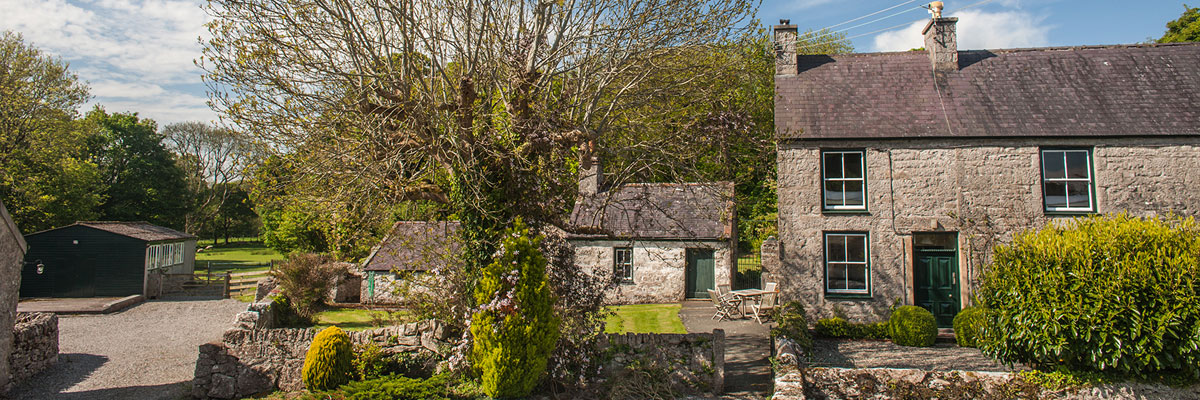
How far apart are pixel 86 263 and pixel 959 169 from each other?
32206 millimetres

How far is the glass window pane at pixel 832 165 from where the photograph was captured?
51.6 feet

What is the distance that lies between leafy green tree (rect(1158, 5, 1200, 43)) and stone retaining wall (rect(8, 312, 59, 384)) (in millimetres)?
39070

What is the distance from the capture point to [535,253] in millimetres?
9922

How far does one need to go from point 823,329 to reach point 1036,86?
28.2ft

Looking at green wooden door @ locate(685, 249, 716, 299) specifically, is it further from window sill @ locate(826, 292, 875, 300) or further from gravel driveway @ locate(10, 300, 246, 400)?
gravel driveway @ locate(10, 300, 246, 400)

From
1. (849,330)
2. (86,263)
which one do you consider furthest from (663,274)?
(86,263)

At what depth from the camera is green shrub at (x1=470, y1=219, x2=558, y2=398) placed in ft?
31.5

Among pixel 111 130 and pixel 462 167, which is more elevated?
pixel 111 130

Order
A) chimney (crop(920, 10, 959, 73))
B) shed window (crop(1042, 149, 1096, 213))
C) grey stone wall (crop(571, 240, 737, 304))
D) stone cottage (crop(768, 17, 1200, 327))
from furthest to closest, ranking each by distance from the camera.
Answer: grey stone wall (crop(571, 240, 737, 304)) < chimney (crop(920, 10, 959, 73)) < shed window (crop(1042, 149, 1096, 213)) < stone cottage (crop(768, 17, 1200, 327))

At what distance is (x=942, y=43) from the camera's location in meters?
17.0

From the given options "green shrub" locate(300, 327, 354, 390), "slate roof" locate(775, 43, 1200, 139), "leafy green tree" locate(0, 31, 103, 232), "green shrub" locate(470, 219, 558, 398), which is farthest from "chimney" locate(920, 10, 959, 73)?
"leafy green tree" locate(0, 31, 103, 232)

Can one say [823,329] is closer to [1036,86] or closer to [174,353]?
[1036,86]

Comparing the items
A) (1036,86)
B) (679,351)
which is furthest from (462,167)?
(1036,86)

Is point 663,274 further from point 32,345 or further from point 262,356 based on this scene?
point 32,345
